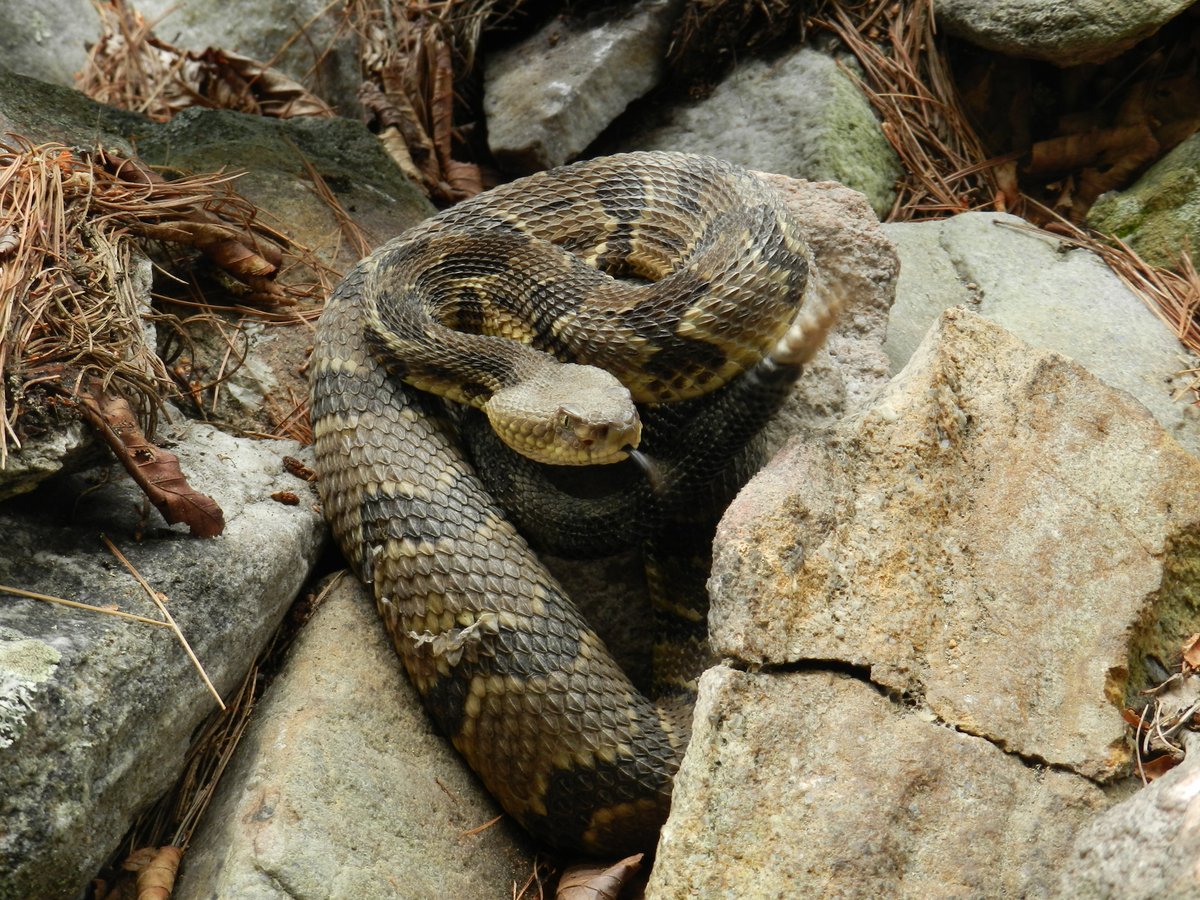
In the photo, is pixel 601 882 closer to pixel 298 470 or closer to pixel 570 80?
pixel 298 470

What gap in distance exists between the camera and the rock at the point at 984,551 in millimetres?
2621

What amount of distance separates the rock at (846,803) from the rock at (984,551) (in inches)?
2.9

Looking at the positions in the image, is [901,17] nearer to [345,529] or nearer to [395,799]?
[345,529]

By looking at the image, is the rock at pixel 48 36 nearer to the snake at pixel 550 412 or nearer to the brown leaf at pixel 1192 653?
the snake at pixel 550 412

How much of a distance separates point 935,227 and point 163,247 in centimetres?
341

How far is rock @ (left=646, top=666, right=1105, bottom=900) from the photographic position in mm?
2346

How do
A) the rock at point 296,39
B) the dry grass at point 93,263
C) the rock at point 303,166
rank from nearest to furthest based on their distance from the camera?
the dry grass at point 93,263 < the rock at point 303,166 < the rock at point 296,39

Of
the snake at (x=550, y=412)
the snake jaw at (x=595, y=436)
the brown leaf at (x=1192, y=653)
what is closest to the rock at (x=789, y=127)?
the snake at (x=550, y=412)

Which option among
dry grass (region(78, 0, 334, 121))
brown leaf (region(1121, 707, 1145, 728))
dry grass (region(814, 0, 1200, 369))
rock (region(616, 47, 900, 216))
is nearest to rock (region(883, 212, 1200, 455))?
dry grass (region(814, 0, 1200, 369))

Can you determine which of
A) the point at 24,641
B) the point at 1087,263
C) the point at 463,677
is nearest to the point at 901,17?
the point at 1087,263

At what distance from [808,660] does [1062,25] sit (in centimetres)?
367

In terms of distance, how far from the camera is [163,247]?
4.15 meters


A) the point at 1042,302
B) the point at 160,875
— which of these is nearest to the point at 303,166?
the point at 160,875

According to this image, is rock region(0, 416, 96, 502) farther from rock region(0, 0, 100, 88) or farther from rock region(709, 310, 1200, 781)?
rock region(0, 0, 100, 88)
